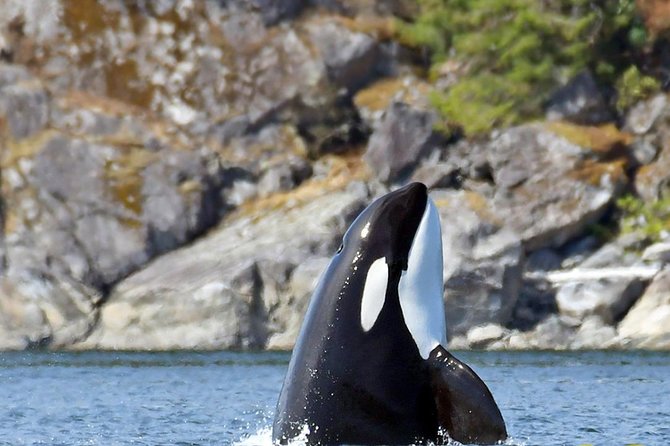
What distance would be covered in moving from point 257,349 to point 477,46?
1590 centimetres

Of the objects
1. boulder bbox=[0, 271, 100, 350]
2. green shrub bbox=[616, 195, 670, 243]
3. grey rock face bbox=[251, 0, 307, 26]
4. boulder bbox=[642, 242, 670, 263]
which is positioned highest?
grey rock face bbox=[251, 0, 307, 26]

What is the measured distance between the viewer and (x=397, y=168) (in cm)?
5159

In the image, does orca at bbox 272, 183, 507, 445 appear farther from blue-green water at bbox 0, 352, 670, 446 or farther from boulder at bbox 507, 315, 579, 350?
boulder at bbox 507, 315, 579, 350

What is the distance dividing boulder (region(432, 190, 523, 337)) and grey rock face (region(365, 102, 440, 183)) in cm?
358

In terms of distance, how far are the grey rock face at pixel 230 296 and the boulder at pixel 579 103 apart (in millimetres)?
8797

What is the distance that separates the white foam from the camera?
39.8ft

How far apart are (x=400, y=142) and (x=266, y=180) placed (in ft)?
18.3

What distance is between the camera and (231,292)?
46938mm

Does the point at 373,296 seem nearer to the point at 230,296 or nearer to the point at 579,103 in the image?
the point at 230,296

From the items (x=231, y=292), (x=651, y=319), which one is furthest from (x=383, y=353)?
(x=231, y=292)

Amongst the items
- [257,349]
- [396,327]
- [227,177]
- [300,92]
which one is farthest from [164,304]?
[396,327]

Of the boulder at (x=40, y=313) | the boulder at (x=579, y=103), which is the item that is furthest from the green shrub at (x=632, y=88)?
the boulder at (x=40, y=313)

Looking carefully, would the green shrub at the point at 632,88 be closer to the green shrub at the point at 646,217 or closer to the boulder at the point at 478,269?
the green shrub at the point at 646,217

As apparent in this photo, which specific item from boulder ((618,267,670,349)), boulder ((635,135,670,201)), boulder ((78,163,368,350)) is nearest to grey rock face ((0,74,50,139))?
boulder ((78,163,368,350))
